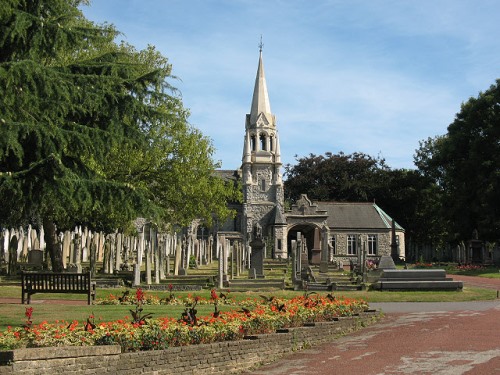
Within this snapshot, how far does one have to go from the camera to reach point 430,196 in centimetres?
7694

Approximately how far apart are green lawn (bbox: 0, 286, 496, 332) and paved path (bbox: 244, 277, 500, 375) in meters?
3.88

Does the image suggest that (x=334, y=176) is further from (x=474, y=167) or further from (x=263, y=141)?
(x=474, y=167)

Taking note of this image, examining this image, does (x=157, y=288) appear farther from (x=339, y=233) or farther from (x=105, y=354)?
(x=339, y=233)

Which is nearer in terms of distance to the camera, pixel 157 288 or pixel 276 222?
pixel 157 288

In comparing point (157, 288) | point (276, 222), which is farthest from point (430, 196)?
point (157, 288)

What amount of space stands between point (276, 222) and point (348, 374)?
6166 cm

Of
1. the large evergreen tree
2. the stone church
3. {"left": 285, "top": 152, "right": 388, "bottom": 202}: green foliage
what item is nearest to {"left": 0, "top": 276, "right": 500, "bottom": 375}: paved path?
the large evergreen tree

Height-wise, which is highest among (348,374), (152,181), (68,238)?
(152,181)

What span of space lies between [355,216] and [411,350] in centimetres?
6164

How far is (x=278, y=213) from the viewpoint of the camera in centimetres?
7450

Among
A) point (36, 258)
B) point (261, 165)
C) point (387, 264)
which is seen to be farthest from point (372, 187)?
point (36, 258)

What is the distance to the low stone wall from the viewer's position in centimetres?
904

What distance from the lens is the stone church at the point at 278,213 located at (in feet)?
238

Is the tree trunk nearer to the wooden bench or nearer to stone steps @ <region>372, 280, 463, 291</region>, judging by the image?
the wooden bench
